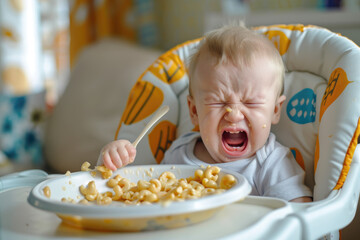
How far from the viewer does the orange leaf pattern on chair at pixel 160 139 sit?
1.03m

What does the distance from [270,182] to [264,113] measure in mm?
128

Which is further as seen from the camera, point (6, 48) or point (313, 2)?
point (6, 48)

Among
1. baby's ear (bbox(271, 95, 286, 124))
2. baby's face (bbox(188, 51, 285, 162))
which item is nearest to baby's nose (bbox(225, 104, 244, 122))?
baby's face (bbox(188, 51, 285, 162))

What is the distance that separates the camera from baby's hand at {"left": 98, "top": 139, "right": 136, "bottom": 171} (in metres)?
0.79

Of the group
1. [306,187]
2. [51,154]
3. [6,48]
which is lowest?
[51,154]

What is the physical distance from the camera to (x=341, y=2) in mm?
1865

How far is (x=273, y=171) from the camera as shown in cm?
87

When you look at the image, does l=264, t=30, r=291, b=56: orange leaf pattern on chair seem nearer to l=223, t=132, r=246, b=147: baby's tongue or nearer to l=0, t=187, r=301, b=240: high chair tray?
l=223, t=132, r=246, b=147: baby's tongue

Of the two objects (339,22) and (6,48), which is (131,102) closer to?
(339,22)

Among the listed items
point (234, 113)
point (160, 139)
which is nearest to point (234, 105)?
point (234, 113)

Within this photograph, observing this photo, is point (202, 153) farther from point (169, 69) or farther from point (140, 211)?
point (140, 211)

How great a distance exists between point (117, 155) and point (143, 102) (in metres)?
0.28

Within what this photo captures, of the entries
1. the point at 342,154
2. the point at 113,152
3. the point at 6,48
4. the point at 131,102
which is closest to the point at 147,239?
the point at 113,152

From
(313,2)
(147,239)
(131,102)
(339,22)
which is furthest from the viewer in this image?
(313,2)
